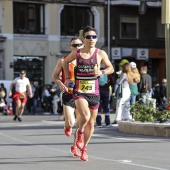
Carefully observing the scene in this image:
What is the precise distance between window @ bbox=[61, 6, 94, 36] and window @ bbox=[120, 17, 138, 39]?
2.24 metres

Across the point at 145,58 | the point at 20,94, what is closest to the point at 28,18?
the point at 145,58

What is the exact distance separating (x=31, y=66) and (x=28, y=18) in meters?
3.09

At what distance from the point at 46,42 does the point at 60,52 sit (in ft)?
3.68

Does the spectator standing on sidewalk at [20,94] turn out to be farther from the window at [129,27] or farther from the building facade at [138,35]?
the window at [129,27]

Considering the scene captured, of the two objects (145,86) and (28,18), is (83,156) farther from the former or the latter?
(28,18)

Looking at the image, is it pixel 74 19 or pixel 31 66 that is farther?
pixel 74 19

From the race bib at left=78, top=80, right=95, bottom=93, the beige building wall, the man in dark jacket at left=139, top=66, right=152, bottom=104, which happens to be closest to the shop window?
the beige building wall

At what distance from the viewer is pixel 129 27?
46.1 m

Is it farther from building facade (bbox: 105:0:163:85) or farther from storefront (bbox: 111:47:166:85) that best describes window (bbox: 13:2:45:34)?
storefront (bbox: 111:47:166:85)

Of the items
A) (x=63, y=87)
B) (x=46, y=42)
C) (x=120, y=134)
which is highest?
(x=46, y=42)

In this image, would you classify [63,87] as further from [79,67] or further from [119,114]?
[119,114]

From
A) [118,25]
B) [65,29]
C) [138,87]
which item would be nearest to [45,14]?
[65,29]

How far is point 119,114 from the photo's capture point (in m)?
19.2

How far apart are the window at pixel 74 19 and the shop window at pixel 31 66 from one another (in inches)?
103
